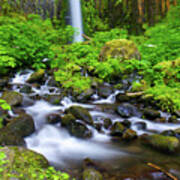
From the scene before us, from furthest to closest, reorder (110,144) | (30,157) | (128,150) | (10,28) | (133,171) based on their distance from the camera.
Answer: (10,28) → (110,144) → (128,150) → (133,171) → (30,157)

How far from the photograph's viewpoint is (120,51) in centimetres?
773

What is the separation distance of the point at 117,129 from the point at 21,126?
7.65 ft

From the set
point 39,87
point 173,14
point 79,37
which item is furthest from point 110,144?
point 173,14

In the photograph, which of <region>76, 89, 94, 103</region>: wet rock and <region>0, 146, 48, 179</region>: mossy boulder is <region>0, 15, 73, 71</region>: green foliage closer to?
<region>76, 89, 94, 103</region>: wet rock

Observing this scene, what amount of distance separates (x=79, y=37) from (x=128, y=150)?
1012 cm

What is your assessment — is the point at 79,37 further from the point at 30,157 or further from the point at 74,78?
the point at 30,157

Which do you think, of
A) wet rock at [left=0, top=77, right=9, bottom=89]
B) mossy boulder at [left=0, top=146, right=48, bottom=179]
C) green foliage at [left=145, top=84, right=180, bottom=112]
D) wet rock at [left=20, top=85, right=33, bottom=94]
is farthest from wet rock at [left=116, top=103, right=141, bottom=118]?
wet rock at [left=0, top=77, right=9, bottom=89]

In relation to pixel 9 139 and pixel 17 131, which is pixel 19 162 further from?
pixel 17 131

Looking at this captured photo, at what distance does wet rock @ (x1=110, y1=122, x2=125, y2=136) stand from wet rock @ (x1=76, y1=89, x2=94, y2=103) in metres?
1.85

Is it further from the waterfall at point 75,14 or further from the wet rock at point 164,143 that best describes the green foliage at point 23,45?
the wet rock at point 164,143

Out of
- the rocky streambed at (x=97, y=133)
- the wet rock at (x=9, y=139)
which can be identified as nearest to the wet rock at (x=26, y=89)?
the rocky streambed at (x=97, y=133)

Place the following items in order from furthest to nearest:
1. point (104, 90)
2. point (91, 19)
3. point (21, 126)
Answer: point (91, 19), point (104, 90), point (21, 126)

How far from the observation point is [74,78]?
6777 millimetres

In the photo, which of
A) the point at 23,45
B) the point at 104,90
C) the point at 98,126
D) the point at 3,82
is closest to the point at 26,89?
the point at 3,82
